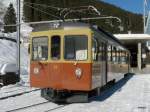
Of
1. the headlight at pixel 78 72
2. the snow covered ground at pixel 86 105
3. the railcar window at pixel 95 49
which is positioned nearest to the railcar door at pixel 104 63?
the snow covered ground at pixel 86 105

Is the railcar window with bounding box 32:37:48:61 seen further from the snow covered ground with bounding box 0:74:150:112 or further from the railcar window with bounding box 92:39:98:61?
the railcar window with bounding box 92:39:98:61

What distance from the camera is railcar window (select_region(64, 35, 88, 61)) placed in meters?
16.5

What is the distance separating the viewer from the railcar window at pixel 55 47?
16969mm

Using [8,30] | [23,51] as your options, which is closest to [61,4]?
[8,30]

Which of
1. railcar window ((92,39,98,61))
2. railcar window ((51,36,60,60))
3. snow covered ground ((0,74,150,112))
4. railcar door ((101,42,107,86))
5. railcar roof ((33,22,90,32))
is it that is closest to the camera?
snow covered ground ((0,74,150,112))

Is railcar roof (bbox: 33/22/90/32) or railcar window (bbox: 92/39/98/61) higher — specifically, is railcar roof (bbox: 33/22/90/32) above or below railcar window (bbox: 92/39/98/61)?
above

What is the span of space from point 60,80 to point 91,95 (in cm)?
302

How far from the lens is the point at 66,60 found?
54.9ft

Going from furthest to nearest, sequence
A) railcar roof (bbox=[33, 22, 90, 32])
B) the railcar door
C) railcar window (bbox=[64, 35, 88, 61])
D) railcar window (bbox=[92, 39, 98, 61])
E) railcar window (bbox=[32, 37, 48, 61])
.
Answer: the railcar door < railcar window (bbox=[32, 37, 48, 61]) < railcar window (bbox=[92, 39, 98, 61]) < railcar roof (bbox=[33, 22, 90, 32]) < railcar window (bbox=[64, 35, 88, 61])

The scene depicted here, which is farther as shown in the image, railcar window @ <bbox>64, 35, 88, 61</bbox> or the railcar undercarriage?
the railcar undercarriage

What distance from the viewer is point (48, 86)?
55.9ft

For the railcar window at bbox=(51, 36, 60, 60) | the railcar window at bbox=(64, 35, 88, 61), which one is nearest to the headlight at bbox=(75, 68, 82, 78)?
the railcar window at bbox=(64, 35, 88, 61)

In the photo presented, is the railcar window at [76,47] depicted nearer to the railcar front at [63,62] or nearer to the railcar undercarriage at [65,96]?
the railcar front at [63,62]

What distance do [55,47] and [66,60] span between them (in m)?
0.69
